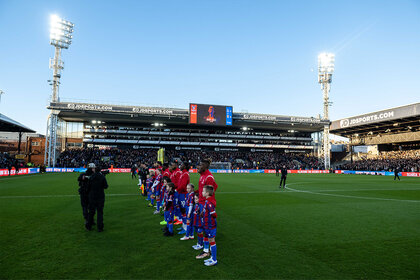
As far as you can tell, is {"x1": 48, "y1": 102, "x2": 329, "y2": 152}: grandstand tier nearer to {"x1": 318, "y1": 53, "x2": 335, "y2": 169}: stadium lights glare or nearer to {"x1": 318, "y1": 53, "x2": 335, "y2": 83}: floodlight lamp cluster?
{"x1": 318, "y1": 53, "x2": 335, "y2": 169}: stadium lights glare

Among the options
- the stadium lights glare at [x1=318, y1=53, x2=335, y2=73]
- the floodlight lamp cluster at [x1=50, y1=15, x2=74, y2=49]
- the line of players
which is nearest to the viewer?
the line of players

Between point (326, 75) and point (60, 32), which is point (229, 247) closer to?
point (60, 32)

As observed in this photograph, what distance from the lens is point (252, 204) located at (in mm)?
11781

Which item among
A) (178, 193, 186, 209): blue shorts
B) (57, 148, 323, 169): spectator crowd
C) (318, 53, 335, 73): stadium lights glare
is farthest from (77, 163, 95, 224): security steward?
(318, 53, 335, 73): stadium lights glare

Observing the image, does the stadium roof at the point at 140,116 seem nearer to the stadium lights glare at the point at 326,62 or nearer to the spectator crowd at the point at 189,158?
the spectator crowd at the point at 189,158

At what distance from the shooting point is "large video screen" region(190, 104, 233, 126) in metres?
48.1

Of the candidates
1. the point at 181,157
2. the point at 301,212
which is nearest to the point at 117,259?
the point at 301,212

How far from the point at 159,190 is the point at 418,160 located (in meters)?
57.0

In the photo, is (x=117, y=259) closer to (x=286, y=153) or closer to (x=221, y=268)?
(x=221, y=268)

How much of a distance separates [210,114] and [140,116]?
1674 centimetres

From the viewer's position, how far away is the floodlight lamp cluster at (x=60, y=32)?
1629 inches

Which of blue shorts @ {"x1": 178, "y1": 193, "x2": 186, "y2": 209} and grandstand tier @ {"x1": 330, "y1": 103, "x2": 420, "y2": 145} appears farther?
grandstand tier @ {"x1": 330, "y1": 103, "x2": 420, "y2": 145}

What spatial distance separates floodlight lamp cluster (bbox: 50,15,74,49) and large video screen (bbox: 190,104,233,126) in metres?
26.0

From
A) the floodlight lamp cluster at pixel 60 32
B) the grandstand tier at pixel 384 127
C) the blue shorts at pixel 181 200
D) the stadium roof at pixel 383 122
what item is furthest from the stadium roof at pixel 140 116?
the blue shorts at pixel 181 200
